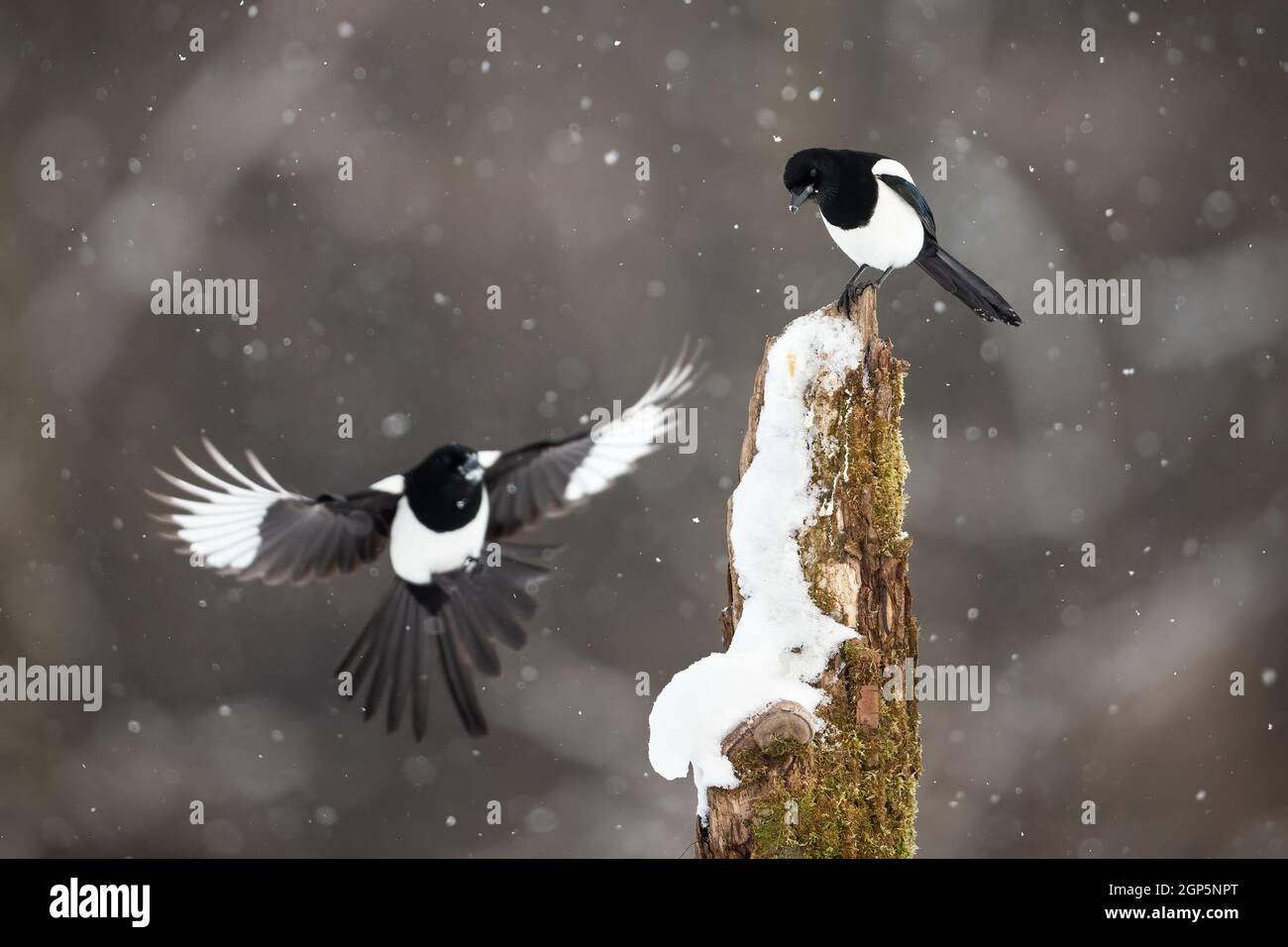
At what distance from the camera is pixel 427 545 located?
2463mm

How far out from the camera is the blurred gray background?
4.46 meters

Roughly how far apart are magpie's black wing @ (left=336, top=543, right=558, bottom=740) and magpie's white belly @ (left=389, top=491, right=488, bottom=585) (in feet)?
0.10

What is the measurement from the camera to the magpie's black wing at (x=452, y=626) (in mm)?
2449

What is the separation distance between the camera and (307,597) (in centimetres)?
450

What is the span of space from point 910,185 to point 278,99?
2825mm

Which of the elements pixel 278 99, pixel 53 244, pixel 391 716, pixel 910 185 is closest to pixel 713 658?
pixel 391 716

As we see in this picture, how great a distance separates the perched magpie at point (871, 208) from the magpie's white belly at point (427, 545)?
994mm

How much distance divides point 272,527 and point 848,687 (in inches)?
49.0

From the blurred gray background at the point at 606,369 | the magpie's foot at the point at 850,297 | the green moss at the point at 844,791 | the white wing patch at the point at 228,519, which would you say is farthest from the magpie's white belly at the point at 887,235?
the blurred gray background at the point at 606,369

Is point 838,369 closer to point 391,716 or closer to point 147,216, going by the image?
point 391,716

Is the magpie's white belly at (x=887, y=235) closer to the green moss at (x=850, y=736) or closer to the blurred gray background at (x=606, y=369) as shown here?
the green moss at (x=850, y=736)

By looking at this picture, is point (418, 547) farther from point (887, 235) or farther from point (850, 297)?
point (887, 235)

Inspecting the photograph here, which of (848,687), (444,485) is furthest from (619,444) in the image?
(848,687)

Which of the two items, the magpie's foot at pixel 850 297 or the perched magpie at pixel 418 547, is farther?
the perched magpie at pixel 418 547
